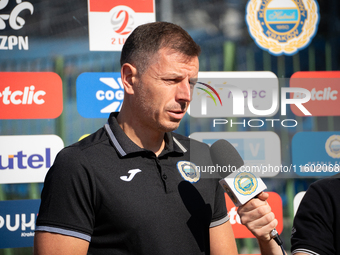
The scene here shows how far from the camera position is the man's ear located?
1.04 meters

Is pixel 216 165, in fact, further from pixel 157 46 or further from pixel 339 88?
pixel 339 88

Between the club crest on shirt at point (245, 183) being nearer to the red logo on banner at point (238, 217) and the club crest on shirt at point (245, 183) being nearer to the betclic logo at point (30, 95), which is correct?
the red logo on banner at point (238, 217)

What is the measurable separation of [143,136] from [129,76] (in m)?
0.19

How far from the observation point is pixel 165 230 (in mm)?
913

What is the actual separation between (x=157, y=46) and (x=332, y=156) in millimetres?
1239

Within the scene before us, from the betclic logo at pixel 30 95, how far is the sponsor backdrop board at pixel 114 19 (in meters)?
0.28

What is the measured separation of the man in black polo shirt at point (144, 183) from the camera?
2.84 feet

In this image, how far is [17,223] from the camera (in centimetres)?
163

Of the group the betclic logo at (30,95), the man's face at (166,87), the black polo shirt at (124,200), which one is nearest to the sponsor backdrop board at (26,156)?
the betclic logo at (30,95)

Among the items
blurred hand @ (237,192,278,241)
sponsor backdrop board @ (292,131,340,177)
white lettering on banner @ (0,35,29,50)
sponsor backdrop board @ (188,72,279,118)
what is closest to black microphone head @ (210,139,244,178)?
blurred hand @ (237,192,278,241)

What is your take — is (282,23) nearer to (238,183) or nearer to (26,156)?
(238,183)

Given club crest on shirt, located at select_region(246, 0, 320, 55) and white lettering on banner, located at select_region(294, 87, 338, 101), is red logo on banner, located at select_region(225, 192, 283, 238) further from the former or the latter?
club crest on shirt, located at select_region(246, 0, 320, 55)

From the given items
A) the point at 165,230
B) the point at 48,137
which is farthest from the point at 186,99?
the point at 48,137

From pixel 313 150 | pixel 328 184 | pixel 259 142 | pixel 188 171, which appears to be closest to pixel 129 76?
pixel 188 171
